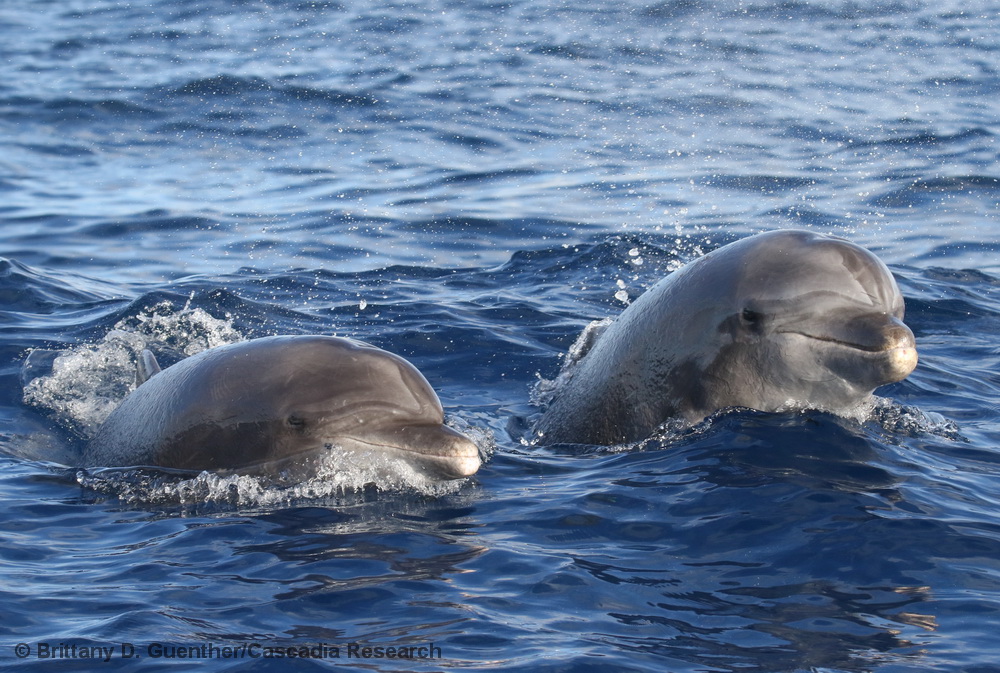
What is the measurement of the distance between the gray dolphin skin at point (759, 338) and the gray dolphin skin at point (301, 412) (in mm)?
1683

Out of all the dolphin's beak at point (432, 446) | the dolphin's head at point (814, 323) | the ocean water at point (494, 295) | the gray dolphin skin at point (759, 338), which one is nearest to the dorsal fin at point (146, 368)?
the ocean water at point (494, 295)

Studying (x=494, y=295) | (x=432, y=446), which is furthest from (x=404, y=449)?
(x=494, y=295)

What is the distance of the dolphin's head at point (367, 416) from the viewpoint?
8297mm

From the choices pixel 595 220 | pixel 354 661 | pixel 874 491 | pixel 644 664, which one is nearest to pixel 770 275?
pixel 874 491

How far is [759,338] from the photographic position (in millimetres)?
8836

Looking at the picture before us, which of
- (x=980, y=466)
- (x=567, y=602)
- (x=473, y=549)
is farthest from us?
(x=980, y=466)

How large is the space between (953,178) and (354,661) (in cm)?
1836

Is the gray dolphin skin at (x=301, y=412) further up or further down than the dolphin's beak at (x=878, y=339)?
further down

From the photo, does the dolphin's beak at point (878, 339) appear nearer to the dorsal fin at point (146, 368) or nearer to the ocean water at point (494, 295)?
the ocean water at point (494, 295)

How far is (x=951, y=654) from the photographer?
6301mm

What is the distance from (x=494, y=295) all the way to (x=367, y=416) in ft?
25.4

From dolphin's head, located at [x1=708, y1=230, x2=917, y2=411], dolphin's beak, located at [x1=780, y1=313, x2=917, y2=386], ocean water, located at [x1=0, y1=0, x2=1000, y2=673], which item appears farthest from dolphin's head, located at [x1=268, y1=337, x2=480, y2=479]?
dolphin's beak, located at [x1=780, y1=313, x2=917, y2=386]

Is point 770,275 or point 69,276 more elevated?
point 770,275

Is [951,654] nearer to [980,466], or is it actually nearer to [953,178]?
[980,466]
